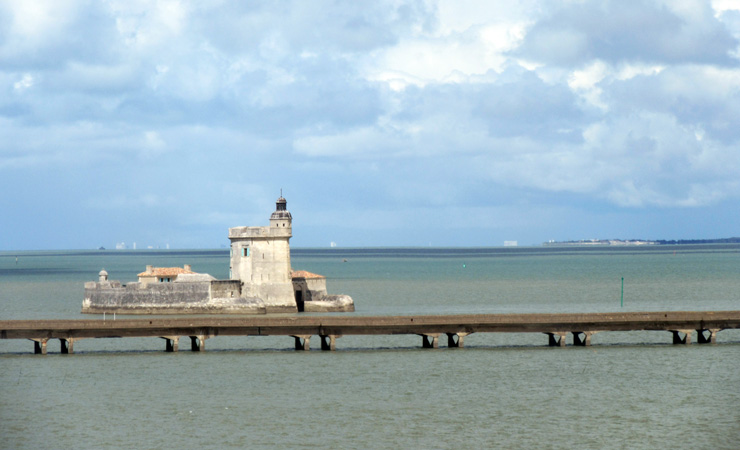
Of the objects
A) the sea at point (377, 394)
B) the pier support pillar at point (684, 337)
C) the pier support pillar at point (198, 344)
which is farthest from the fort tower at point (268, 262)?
the pier support pillar at point (684, 337)

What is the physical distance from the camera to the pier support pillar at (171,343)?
52.8m

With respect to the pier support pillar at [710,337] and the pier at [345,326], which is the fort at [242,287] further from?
the pier support pillar at [710,337]

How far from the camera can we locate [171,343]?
54062 mm

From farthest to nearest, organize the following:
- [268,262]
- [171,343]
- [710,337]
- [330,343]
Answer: [268,262], [710,337], [171,343], [330,343]

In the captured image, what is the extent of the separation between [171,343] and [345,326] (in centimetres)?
982

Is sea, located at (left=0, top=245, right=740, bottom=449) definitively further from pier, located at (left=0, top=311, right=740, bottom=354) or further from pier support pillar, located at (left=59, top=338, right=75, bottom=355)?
pier, located at (left=0, top=311, right=740, bottom=354)

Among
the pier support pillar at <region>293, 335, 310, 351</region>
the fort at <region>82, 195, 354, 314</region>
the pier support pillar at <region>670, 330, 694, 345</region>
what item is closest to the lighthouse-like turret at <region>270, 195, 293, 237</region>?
the fort at <region>82, 195, 354, 314</region>

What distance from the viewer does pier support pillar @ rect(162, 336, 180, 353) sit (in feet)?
173

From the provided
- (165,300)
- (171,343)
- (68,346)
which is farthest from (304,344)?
(165,300)

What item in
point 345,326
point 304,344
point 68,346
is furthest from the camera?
point 304,344

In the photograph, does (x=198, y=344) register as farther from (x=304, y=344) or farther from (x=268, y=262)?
(x=268, y=262)

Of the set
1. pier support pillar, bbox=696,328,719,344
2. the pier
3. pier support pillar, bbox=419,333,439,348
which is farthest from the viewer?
pier support pillar, bbox=696,328,719,344

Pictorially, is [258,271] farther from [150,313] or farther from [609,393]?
[609,393]

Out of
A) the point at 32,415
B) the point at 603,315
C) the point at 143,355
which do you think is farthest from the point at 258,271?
the point at 32,415
